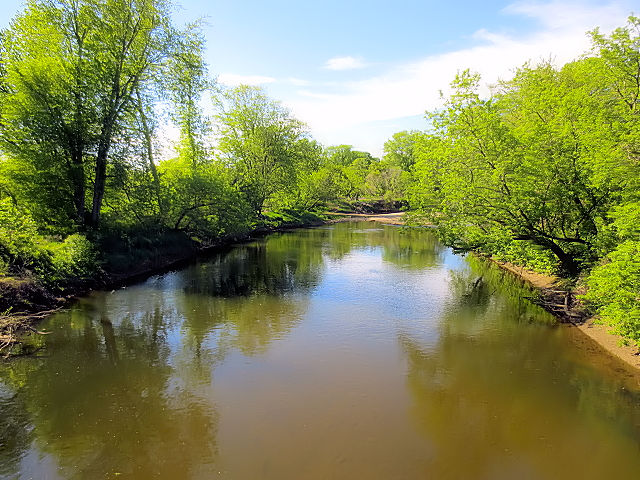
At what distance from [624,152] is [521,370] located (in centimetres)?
799

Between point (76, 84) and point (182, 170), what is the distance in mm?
11928

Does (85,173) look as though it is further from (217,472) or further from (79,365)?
(217,472)

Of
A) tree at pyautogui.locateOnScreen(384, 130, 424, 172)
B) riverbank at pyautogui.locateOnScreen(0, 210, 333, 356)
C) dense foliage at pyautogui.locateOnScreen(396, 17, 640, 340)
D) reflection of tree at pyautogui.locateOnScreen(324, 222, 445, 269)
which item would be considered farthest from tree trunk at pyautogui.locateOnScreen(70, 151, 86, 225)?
tree at pyautogui.locateOnScreen(384, 130, 424, 172)

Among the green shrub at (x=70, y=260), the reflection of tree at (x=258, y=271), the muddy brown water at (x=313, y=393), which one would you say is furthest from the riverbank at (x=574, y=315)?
the green shrub at (x=70, y=260)

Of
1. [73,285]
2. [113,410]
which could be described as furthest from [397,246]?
[113,410]

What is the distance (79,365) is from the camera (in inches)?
485

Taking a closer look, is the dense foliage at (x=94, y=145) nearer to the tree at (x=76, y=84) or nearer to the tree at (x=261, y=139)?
the tree at (x=76, y=84)

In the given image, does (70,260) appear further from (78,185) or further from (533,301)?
(533,301)

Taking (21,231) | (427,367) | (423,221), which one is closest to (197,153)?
(21,231)

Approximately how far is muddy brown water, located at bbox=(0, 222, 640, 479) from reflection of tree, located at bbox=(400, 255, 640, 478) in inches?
1.9

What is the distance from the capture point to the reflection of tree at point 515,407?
27.5 ft

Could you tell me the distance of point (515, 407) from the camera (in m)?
10.5

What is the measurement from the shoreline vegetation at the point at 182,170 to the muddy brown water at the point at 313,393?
255 centimetres

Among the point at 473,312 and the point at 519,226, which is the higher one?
the point at 519,226
